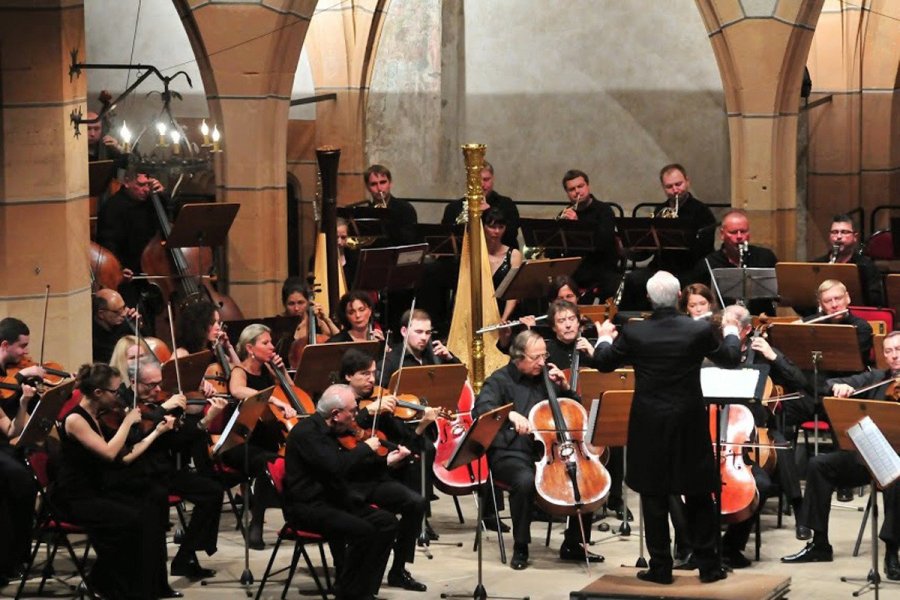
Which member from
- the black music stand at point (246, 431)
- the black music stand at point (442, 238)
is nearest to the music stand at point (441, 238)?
the black music stand at point (442, 238)

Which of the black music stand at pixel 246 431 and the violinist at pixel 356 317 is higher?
the violinist at pixel 356 317

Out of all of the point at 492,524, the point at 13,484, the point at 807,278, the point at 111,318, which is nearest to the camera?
the point at 13,484

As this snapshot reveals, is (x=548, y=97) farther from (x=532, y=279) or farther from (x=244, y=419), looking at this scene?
(x=244, y=419)

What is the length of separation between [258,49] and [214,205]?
61.6 inches

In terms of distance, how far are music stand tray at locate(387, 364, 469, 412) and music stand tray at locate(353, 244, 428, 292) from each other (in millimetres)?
1745

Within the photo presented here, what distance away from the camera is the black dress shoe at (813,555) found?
366 inches

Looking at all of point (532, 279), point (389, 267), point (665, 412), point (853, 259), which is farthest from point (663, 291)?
point (853, 259)

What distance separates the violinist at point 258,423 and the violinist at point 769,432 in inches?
90.4

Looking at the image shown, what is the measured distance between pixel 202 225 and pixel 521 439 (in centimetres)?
309

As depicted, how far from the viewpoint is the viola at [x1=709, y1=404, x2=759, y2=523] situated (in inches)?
353

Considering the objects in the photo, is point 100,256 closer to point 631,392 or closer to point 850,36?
point 631,392

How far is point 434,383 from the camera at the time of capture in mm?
9391

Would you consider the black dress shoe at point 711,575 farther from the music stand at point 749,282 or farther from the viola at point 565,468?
the music stand at point 749,282

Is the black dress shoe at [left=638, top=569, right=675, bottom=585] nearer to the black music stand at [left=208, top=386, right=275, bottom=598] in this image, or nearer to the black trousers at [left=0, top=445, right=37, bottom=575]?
the black music stand at [left=208, top=386, right=275, bottom=598]
